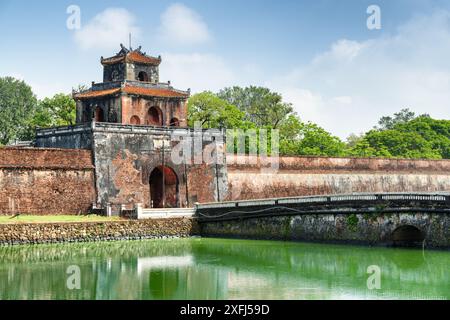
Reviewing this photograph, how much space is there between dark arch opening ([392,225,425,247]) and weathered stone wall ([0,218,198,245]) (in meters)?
9.30

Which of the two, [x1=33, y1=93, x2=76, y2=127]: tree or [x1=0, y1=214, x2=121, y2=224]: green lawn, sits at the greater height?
[x1=33, y1=93, x2=76, y2=127]: tree

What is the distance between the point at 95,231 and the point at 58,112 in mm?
24078

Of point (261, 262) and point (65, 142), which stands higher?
point (65, 142)

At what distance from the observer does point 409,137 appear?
2329 inches

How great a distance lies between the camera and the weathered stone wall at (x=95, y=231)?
89.2ft

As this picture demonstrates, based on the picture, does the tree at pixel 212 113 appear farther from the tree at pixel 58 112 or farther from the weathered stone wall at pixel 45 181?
the weathered stone wall at pixel 45 181

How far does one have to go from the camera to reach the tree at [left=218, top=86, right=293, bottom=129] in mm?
60750

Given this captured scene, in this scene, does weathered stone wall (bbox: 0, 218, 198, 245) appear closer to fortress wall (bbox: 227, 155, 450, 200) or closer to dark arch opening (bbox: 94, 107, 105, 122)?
fortress wall (bbox: 227, 155, 450, 200)

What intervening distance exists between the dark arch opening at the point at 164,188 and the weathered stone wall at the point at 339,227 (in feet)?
17.6

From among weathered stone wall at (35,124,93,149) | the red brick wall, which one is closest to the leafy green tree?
the red brick wall

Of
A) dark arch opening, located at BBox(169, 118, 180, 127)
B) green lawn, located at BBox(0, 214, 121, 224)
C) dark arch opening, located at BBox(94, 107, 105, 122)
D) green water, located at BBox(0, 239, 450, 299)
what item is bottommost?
green water, located at BBox(0, 239, 450, 299)
